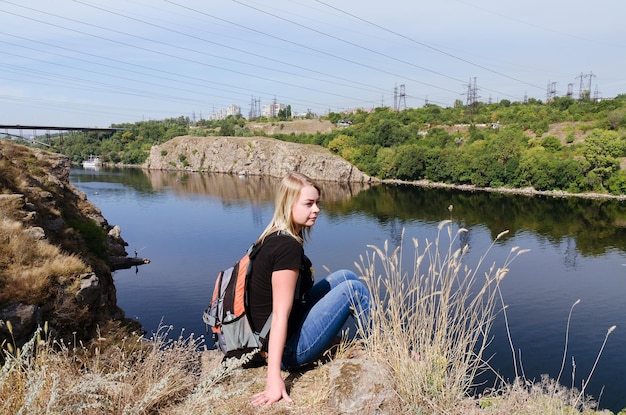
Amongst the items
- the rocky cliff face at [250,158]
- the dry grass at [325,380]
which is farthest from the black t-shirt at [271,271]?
the rocky cliff face at [250,158]

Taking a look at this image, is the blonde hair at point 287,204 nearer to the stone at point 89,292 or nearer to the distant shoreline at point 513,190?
the stone at point 89,292

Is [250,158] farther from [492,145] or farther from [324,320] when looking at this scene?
[324,320]

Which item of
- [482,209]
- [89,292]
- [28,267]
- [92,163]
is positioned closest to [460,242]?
[28,267]

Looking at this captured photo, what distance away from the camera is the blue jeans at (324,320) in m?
3.00

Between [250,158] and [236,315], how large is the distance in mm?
98388

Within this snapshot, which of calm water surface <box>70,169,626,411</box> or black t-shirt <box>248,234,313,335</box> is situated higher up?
black t-shirt <box>248,234,313,335</box>

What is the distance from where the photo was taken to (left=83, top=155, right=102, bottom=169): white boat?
365ft

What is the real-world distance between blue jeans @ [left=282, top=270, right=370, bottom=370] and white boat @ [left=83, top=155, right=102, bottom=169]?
120265mm

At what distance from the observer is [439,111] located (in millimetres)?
103562

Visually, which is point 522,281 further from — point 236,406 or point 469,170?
point 469,170

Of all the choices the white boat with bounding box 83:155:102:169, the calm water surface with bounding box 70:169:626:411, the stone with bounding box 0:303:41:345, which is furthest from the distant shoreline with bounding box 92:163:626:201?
the white boat with bounding box 83:155:102:169

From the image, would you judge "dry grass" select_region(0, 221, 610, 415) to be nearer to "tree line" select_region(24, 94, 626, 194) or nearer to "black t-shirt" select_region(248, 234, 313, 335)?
"black t-shirt" select_region(248, 234, 313, 335)

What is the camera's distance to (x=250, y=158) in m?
99.8

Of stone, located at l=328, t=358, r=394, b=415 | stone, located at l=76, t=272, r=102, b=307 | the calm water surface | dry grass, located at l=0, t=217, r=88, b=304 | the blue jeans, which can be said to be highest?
the blue jeans
